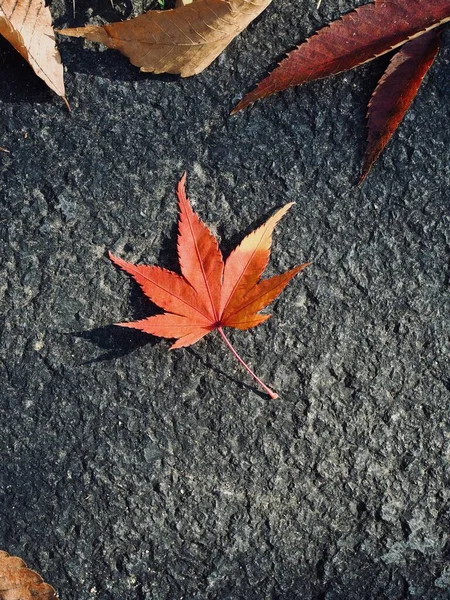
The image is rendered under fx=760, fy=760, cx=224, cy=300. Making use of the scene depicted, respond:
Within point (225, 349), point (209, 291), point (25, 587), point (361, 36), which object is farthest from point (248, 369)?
point (361, 36)

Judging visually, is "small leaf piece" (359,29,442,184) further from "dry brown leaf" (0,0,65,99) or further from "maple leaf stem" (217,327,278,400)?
"dry brown leaf" (0,0,65,99)

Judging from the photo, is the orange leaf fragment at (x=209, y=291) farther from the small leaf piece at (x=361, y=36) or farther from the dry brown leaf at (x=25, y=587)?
the dry brown leaf at (x=25, y=587)

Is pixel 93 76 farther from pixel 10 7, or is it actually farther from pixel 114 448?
pixel 114 448

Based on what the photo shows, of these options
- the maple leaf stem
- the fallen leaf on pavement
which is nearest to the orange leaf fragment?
the maple leaf stem

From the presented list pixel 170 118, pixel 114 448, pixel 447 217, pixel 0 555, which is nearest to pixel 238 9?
pixel 170 118

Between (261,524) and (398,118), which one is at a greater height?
(398,118)

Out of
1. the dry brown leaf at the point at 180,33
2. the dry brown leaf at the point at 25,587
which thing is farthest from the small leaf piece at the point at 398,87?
the dry brown leaf at the point at 25,587

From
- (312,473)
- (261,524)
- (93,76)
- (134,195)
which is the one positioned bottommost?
(261,524)
